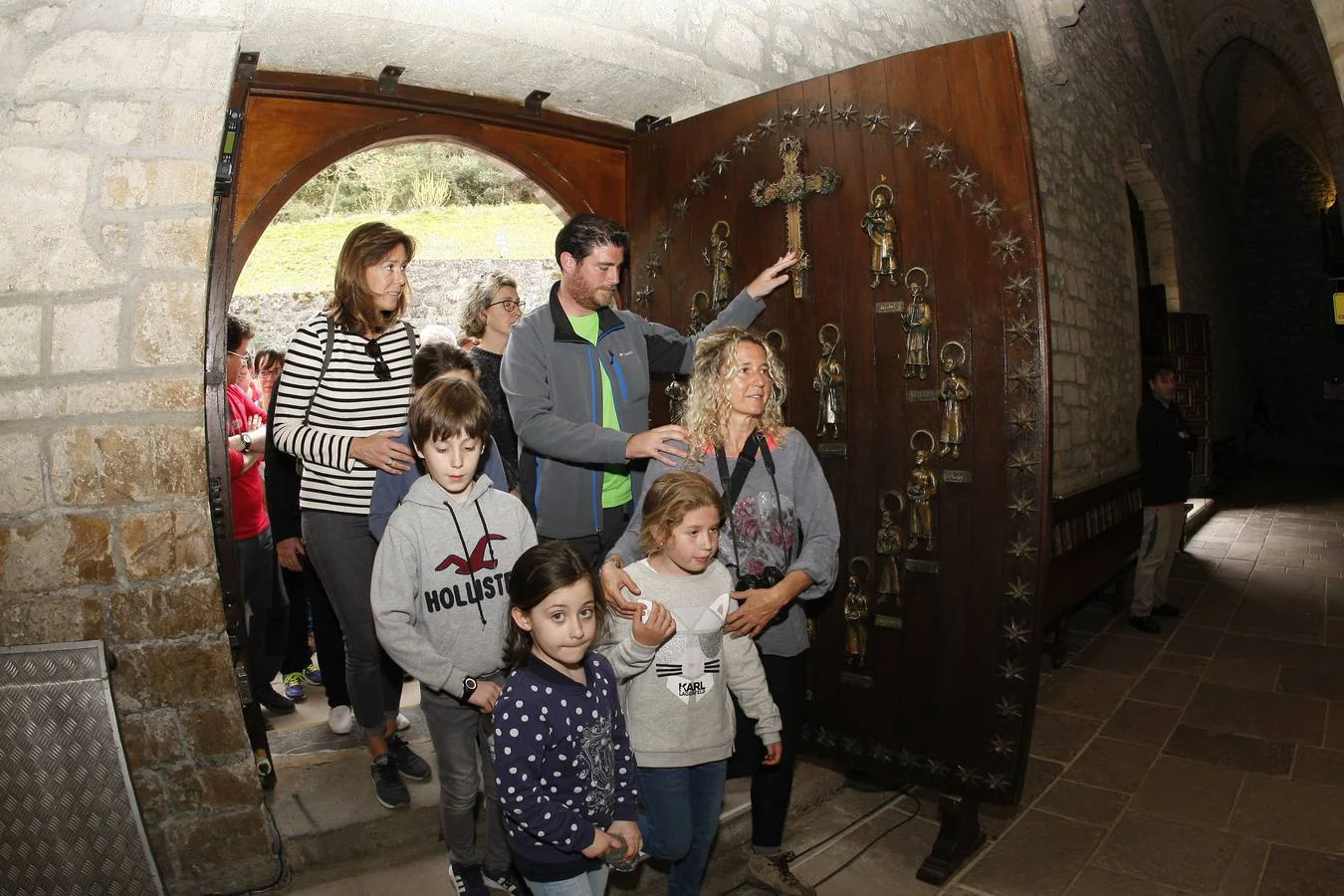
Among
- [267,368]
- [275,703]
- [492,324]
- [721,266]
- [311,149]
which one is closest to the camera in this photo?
[311,149]

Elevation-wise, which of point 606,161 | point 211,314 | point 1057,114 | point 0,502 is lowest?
point 0,502

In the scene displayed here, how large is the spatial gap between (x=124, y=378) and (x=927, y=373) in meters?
2.21

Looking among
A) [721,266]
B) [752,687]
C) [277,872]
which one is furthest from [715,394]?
[277,872]

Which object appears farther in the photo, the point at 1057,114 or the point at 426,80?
the point at 1057,114

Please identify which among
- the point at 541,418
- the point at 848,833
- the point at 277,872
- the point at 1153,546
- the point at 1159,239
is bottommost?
the point at 848,833

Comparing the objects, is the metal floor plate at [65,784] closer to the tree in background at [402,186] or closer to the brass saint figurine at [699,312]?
the brass saint figurine at [699,312]

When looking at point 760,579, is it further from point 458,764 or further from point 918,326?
point 918,326

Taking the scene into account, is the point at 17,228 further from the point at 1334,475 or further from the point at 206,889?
the point at 1334,475

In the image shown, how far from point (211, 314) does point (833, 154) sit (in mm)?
1918

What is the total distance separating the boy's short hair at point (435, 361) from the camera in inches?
106

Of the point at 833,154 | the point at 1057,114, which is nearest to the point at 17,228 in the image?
the point at 833,154

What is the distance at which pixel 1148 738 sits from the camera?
3.77 meters

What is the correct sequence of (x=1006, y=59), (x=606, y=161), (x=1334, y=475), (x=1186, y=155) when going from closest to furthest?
(x=1006, y=59)
(x=606, y=161)
(x=1186, y=155)
(x=1334, y=475)

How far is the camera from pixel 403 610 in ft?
6.46
